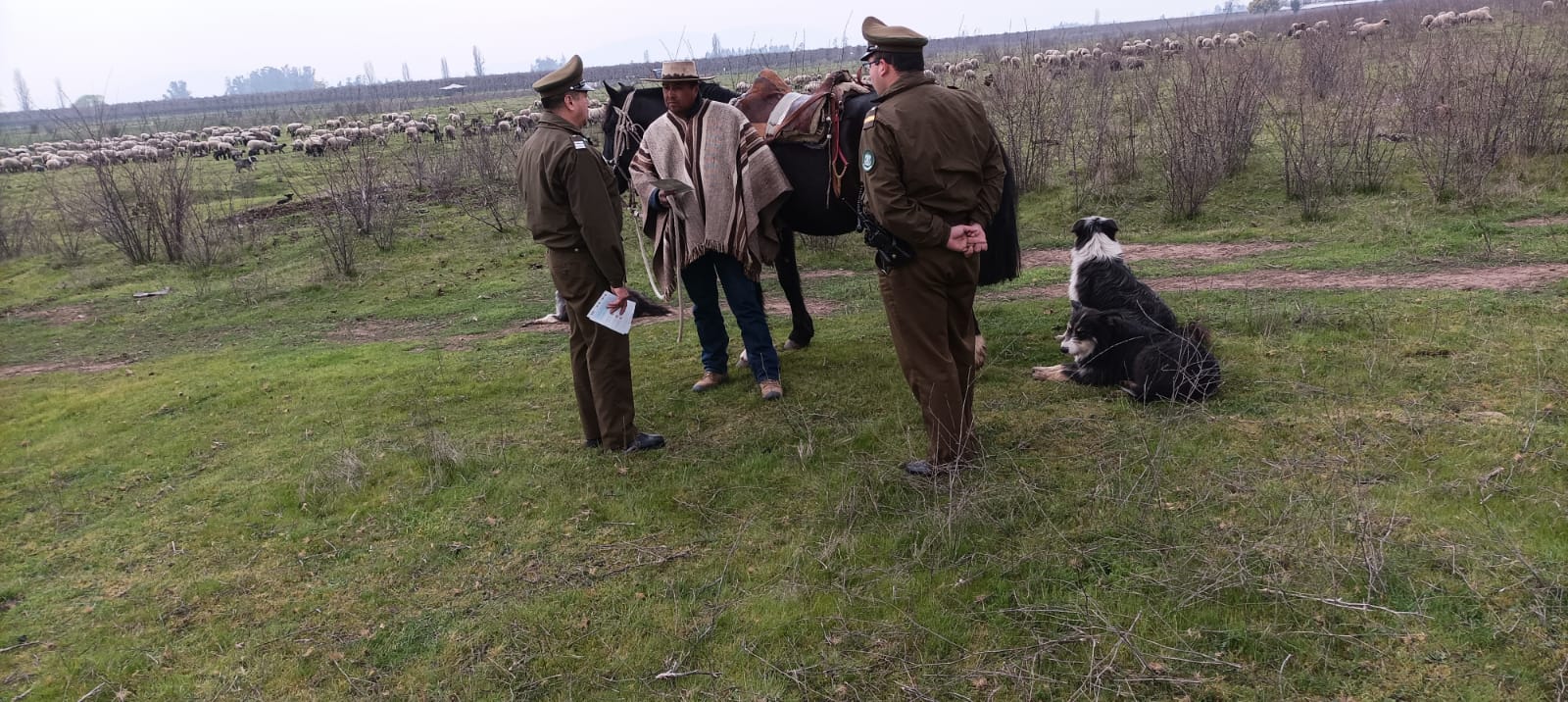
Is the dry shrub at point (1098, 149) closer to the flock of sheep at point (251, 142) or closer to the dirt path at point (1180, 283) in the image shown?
the dirt path at point (1180, 283)

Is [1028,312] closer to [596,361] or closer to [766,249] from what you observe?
[766,249]

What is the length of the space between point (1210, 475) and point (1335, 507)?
545 millimetres

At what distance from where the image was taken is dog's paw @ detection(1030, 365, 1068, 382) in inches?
223

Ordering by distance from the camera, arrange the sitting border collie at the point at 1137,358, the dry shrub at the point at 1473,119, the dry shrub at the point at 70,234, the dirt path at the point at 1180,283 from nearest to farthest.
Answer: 1. the sitting border collie at the point at 1137,358
2. the dirt path at the point at 1180,283
3. the dry shrub at the point at 1473,119
4. the dry shrub at the point at 70,234

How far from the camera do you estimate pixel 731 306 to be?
579 cm

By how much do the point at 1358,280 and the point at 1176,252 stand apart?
2.16 meters

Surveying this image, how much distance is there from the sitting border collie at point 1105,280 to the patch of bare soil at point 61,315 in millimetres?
12507

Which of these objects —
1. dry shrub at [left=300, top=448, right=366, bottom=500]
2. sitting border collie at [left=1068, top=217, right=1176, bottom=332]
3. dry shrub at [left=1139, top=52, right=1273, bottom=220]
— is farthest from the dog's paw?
dry shrub at [left=1139, top=52, right=1273, bottom=220]

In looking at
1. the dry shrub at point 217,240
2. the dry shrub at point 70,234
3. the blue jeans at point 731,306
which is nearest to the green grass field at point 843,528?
the blue jeans at point 731,306

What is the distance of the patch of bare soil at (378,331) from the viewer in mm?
9588

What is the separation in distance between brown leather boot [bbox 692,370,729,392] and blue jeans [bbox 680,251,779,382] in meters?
0.19

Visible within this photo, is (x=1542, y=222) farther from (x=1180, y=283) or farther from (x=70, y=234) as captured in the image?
(x=70, y=234)

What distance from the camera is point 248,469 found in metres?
5.83

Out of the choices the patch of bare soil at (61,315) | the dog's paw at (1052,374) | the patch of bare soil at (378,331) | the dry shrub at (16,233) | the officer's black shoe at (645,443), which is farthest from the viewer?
the dry shrub at (16,233)
